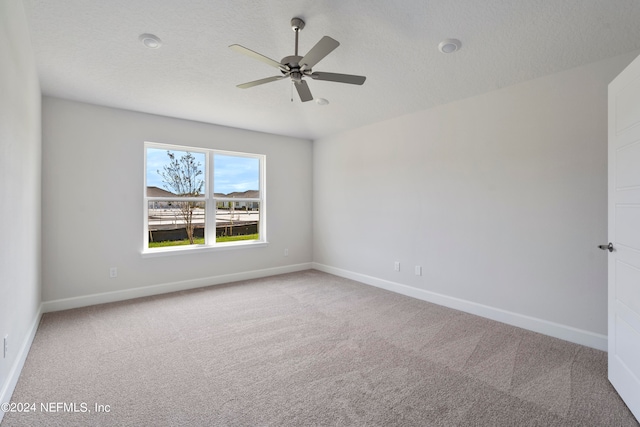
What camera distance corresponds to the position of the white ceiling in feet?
6.44

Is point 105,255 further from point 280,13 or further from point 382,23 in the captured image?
point 382,23

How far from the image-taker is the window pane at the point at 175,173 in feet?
14.0

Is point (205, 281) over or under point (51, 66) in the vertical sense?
under

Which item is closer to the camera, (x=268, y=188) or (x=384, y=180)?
(x=384, y=180)

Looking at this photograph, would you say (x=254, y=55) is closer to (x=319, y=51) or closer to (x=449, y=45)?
(x=319, y=51)

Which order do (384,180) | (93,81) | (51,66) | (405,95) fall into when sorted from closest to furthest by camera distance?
(51,66) → (93,81) → (405,95) → (384,180)

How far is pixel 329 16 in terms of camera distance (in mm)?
2041

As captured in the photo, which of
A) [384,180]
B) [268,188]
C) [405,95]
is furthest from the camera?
[268,188]

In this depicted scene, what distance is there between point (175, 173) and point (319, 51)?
3.37 metres

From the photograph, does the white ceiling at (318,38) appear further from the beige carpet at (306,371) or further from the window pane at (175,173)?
the beige carpet at (306,371)

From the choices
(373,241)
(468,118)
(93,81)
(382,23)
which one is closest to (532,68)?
(468,118)

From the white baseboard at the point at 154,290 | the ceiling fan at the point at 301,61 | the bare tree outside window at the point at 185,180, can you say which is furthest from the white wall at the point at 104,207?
the ceiling fan at the point at 301,61

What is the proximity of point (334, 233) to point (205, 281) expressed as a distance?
7.43ft

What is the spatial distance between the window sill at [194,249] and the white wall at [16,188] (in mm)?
1293
